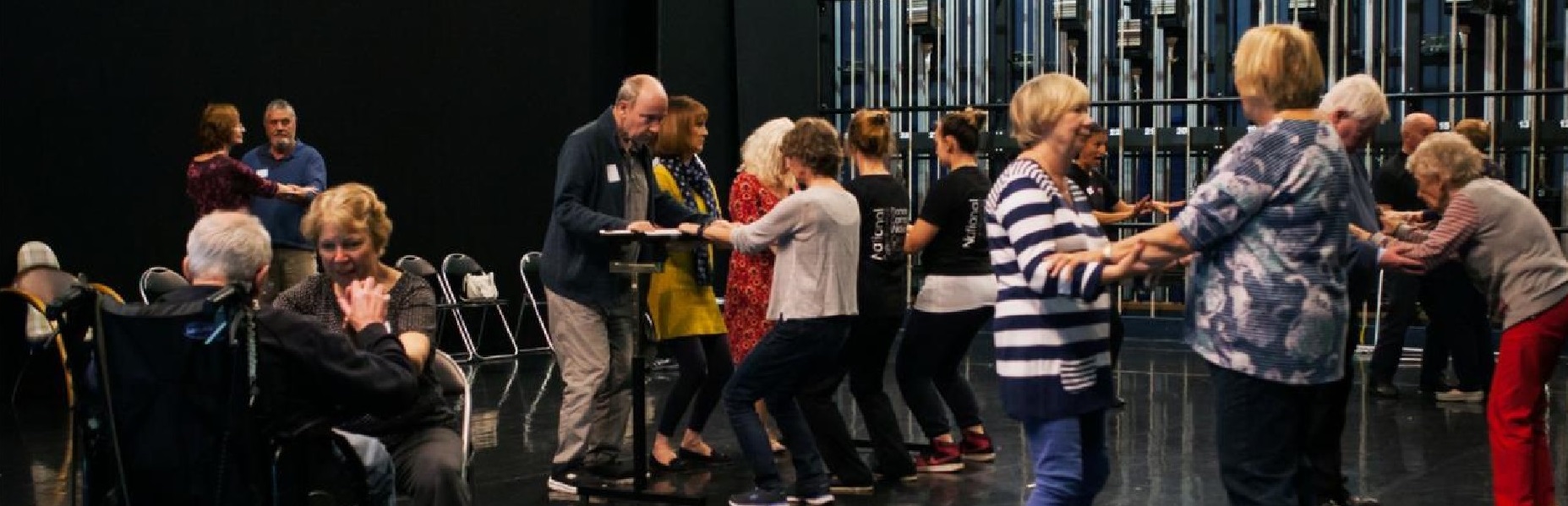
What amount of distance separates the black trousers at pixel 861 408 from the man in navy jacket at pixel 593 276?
0.63m

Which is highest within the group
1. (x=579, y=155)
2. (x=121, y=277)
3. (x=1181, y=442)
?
(x=579, y=155)

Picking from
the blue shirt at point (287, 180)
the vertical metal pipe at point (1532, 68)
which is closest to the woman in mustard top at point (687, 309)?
the blue shirt at point (287, 180)

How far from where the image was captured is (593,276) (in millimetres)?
5816

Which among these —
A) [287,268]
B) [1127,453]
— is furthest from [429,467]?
[287,268]

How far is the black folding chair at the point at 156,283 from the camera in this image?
855cm

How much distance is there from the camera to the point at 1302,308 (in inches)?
138

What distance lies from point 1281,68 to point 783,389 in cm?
224

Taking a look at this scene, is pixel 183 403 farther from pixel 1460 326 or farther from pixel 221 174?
pixel 1460 326

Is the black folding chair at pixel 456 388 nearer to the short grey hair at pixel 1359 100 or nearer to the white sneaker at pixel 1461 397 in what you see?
the short grey hair at pixel 1359 100

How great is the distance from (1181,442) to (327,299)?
369 cm

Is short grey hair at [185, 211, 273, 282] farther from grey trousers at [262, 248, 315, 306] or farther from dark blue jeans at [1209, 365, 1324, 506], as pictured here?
grey trousers at [262, 248, 315, 306]

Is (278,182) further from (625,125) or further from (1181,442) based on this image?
(1181,442)

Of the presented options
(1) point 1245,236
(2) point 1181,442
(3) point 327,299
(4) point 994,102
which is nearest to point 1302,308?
(1) point 1245,236

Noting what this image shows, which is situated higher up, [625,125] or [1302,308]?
[625,125]
